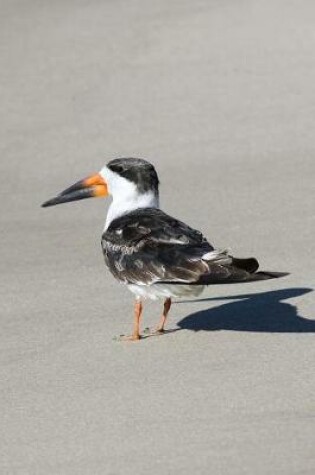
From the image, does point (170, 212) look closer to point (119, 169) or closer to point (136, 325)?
point (119, 169)

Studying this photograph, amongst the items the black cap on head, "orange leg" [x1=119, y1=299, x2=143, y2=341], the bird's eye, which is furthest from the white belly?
the bird's eye

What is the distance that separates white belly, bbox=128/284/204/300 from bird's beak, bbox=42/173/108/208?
0.97m

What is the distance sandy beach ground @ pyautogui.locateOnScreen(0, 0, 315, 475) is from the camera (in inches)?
208

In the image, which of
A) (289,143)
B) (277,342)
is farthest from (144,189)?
(289,143)

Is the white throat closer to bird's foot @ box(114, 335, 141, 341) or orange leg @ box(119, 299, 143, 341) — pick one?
orange leg @ box(119, 299, 143, 341)

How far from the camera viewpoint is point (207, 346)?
653cm

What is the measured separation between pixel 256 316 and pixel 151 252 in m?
0.74

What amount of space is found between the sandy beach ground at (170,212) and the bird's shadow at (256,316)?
2cm

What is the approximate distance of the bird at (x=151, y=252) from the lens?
6234 mm

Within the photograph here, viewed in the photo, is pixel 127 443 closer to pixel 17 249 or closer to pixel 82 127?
pixel 17 249

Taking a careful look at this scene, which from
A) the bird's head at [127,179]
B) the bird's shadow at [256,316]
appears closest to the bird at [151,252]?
the bird's head at [127,179]

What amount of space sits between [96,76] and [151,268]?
16.5ft

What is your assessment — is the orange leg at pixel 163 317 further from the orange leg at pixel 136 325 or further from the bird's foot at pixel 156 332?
the orange leg at pixel 136 325

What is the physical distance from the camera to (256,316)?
6.98 m
